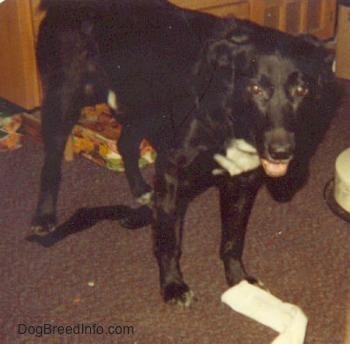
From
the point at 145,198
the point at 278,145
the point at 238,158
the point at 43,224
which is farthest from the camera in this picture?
the point at 145,198

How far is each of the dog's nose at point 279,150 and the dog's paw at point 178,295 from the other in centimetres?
47

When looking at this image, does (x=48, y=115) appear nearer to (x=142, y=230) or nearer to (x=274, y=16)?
(x=142, y=230)

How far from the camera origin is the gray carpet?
5.39 feet

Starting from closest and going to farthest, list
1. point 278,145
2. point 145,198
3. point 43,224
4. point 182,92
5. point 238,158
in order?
point 278,145
point 238,158
point 182,92
point 43,224
point 145,198

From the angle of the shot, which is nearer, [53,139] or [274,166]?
[274,166]

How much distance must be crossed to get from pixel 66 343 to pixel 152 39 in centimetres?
92

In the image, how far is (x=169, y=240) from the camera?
1731mm

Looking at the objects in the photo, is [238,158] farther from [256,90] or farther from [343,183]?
[343,183]

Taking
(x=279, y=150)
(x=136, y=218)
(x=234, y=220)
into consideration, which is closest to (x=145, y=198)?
(x=136, y=218)

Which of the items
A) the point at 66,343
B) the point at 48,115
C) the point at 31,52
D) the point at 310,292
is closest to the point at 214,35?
the point at 48,115

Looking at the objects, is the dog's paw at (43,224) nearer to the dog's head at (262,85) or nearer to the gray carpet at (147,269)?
the gray carpet at (147,269)

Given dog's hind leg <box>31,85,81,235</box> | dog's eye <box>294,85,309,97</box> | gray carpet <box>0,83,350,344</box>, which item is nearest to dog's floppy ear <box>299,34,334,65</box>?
dog's eye <box>294,85,309,97</box>

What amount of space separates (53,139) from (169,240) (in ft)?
1.96

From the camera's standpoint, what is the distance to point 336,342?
1.59 m
